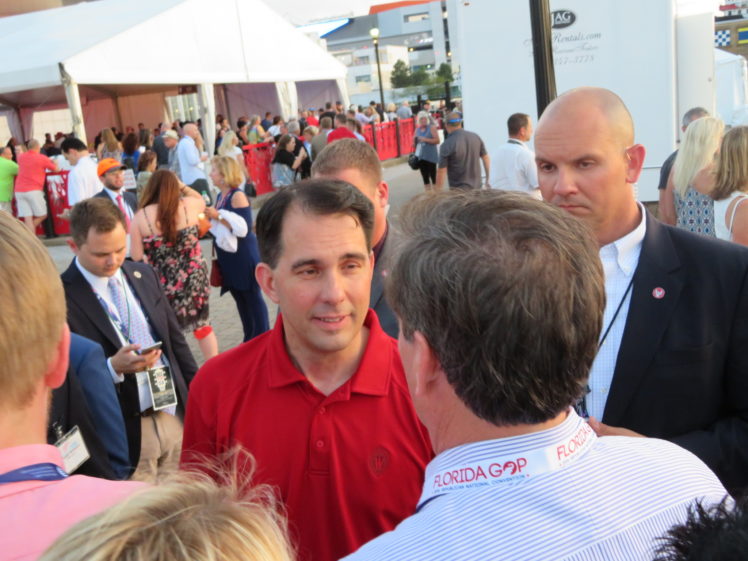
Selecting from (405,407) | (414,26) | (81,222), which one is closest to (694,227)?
(405,407)

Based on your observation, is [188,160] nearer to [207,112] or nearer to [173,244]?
[207,112]

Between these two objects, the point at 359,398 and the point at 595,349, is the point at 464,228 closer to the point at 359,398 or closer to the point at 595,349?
the point at 595,349

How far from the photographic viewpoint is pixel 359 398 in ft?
6.65

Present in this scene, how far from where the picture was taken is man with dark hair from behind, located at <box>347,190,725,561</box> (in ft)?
3.55

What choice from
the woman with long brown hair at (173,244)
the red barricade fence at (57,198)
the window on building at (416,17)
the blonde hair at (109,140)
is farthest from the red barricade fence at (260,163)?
the window on building at (416,17)

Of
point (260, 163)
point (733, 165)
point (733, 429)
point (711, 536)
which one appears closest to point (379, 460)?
point (733, 429)

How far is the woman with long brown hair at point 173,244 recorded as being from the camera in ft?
19.3

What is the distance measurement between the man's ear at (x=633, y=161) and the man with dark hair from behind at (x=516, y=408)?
1.29 m

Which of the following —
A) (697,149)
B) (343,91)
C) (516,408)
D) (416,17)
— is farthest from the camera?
(416,17)

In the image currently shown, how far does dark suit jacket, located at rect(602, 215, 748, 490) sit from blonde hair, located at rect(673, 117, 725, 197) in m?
3.22

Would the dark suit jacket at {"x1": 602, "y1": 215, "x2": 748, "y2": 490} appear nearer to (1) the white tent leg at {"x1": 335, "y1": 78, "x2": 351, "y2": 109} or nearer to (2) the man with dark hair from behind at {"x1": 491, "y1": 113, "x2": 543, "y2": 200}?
(2) the man with dark hair from behind at {"x1": 491, "y1": 113, "x2": 543, "y2": 200}

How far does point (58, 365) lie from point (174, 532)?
2.16 ft

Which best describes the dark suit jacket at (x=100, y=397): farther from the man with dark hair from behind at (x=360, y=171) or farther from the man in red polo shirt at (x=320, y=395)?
the man with dark hair from behind at (x=360, y=171)

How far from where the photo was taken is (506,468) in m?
1.17
